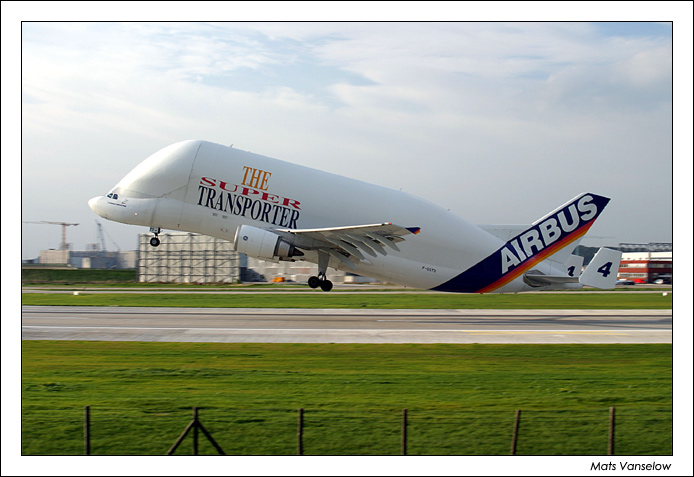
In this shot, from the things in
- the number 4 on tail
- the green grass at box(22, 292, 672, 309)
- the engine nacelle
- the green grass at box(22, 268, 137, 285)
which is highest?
the engine nacelle

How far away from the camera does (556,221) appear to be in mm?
41656

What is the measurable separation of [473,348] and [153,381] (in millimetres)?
14545

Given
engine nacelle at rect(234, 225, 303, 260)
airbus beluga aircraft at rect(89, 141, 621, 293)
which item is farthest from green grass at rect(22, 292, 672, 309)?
engine nacelle at rect(234, 225, 303, 260)

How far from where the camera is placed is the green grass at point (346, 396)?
14.7 m

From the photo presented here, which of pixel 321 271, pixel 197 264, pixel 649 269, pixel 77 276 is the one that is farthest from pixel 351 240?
pixel 649 269

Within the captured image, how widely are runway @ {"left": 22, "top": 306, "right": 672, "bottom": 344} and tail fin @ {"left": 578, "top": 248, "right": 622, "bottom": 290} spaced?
8.39 ft

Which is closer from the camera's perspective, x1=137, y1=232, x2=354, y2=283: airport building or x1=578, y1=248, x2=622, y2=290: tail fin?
x1=578, y1=248, x2=622, y2=290: tail fin

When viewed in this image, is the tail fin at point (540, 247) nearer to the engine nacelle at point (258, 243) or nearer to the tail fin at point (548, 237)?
the tail fin at point (548, 237)

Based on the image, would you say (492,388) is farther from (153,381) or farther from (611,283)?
(611,283)

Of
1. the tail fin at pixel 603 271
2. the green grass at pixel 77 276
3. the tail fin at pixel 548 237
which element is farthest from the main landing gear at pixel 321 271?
the green grass at pixel 77 276

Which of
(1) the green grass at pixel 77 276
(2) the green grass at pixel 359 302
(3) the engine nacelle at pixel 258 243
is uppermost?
(3) the engine nacelle at pixel 258 243

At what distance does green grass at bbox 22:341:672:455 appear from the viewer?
1466cm

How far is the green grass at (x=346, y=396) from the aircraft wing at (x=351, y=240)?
9.65 m

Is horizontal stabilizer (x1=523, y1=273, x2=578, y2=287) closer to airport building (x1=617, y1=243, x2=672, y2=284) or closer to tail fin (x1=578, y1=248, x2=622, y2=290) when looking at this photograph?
tail fin (x1=578, y1=248, x2=622, y2=290)
